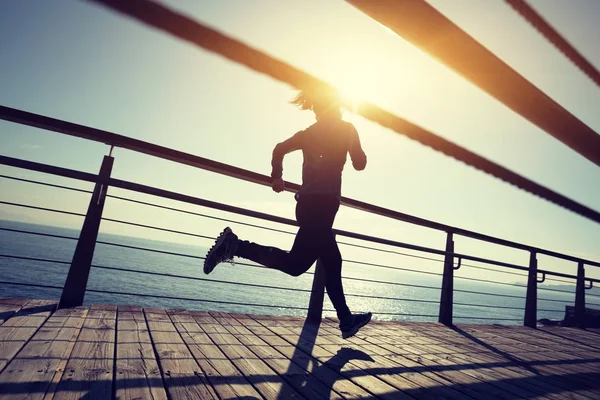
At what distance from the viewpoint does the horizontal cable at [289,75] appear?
0.27 meters

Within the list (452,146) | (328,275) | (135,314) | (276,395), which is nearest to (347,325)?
(328,275)

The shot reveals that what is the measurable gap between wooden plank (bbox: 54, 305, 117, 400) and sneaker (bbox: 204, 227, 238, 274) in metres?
0.68

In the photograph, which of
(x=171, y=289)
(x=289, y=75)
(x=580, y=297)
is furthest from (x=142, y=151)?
(x=171, y=289)

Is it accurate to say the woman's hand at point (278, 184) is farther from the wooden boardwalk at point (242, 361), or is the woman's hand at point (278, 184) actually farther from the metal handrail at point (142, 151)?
the wooden boardwalk at point (242, 361)

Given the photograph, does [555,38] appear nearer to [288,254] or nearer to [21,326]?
[288,254]

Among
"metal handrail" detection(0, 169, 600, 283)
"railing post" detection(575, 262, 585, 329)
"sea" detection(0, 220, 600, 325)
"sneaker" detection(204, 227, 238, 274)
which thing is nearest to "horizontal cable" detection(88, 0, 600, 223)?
"sea" detection(0, 220, 600, 325)

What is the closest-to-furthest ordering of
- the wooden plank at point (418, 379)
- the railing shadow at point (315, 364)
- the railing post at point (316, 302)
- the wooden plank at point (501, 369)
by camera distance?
1. the railing shadow at point (315, 364)
2. the wooden plank at point (418, 379)
3. the wooden plank at point (501, 369)
4. the railing post at point (316, 302)

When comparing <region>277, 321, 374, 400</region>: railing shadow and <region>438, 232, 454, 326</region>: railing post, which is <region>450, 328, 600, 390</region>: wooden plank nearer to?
<region>438, 232, 454, 326</region>: railing post

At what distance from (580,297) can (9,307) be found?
6.97m

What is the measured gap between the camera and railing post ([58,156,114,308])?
2545mm

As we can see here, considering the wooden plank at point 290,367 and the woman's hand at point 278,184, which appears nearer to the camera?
the wooden plank at point 290,367

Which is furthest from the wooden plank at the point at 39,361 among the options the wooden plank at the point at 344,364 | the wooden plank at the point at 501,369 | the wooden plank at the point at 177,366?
the wooden plank at the point at 501,369

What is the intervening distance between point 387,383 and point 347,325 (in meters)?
0.64

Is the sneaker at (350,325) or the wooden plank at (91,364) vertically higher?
the sneaker at (350,325)
